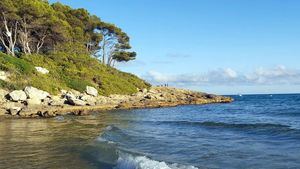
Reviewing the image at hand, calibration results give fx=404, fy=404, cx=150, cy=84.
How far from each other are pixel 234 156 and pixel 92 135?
8948 mm

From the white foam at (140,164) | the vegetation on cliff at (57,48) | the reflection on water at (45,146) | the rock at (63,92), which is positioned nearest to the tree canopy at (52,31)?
the vegetation on cliff at (57,48)

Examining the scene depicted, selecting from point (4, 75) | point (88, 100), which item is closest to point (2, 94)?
point (4, 75)

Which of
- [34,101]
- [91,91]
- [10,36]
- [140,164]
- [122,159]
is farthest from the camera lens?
[91,91]

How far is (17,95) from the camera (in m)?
36.6

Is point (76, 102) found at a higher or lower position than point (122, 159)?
higher

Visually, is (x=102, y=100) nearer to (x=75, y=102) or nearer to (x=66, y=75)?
(x=66, y=75)

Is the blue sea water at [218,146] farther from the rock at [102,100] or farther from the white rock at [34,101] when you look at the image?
the rock at [102,100]

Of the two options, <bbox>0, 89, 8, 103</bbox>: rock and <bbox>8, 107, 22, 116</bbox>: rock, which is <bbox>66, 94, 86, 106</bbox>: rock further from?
<bbox>8, 107, 22, 116</bbox>: rock

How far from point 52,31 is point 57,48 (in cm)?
693

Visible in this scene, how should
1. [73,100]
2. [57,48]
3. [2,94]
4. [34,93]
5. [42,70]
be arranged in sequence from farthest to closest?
[57,48]
[42,70]
[73,100]
[34,93]
[2,94]

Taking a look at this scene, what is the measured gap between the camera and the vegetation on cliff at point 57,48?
4325 cm

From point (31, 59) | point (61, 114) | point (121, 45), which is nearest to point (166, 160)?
point (61, 114)

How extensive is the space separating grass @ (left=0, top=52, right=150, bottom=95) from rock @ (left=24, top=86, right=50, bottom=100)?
1232 mm

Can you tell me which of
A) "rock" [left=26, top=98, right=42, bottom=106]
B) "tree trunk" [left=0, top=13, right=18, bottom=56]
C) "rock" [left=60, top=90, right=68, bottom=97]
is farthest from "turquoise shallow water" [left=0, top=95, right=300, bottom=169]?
"tree trunk" [left=0, top=13, right=18, bottom=56]
